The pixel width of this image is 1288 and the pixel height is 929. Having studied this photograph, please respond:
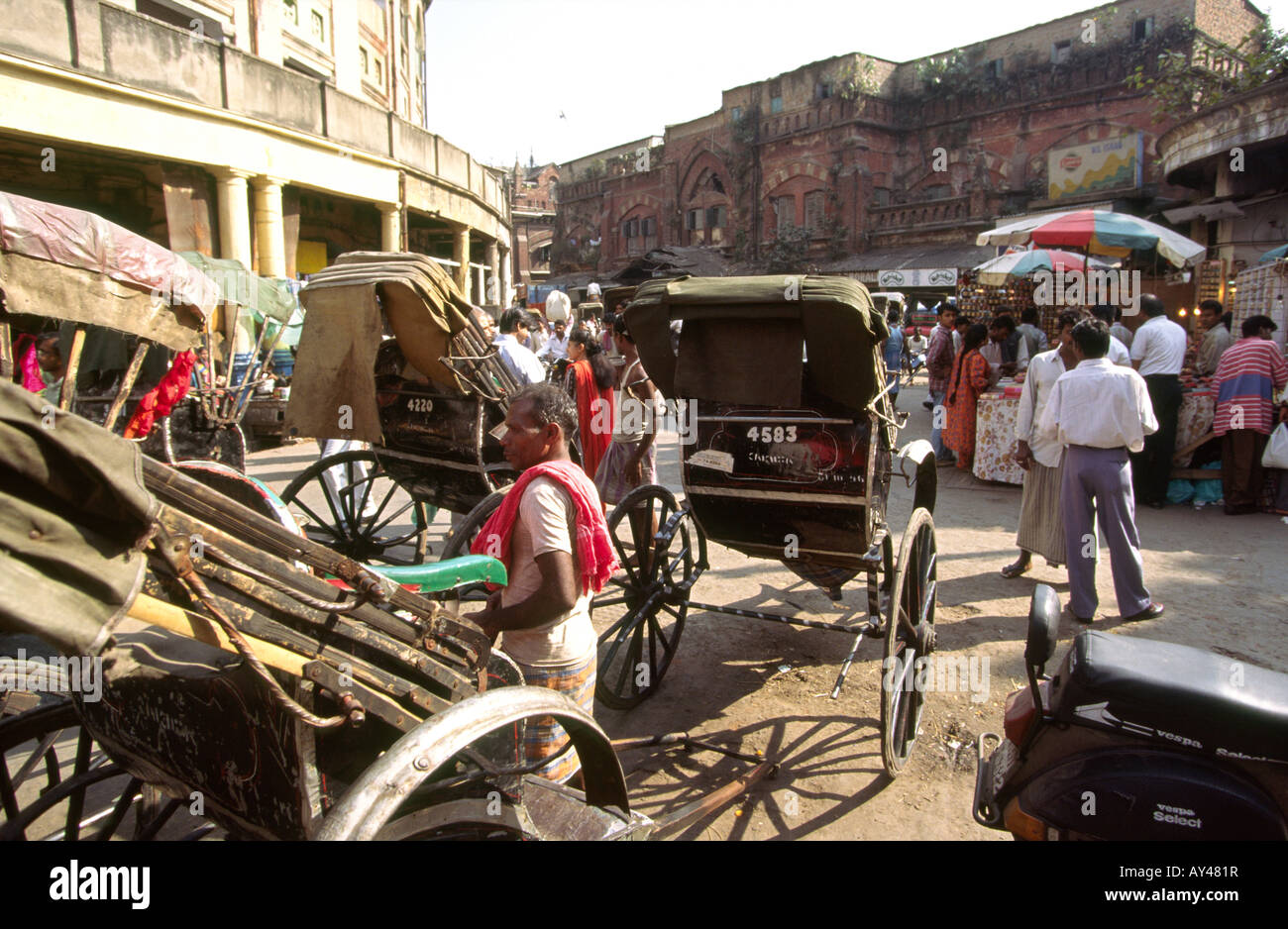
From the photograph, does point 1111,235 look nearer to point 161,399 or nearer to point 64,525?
point 161,399

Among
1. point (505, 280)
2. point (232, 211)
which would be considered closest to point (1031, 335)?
point (232, 211)

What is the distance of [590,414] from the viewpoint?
19.5 feet

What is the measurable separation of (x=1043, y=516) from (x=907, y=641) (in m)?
2.52

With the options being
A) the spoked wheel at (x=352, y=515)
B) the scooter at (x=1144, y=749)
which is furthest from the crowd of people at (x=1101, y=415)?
the spoked wheel at (x=352, y=515)

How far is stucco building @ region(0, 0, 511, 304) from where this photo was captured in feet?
35.8

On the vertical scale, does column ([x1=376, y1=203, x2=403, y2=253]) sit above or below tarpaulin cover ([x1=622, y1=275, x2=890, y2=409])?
above

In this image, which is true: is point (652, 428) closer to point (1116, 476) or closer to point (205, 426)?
point (1116, 476)

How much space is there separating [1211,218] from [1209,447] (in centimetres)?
634

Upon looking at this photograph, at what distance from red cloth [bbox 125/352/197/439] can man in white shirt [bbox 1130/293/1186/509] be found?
8.70 meters

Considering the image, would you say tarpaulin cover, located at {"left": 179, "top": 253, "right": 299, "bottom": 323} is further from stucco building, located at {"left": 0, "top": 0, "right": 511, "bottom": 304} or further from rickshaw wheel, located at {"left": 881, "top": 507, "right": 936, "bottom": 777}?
rickshaw wheel, located at {"left": 881, "top": 507, "right": 936, "bottom": 777}

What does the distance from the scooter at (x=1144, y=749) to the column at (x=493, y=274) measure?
2443cm

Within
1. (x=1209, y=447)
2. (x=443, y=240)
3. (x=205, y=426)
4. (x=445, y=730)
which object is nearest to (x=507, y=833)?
(x=445, y=730)

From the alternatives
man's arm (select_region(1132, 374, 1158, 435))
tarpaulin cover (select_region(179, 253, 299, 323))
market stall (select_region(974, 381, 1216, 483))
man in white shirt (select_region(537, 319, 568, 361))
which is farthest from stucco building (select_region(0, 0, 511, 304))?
man's arm (select_region(1132, 374, 1158, 435))

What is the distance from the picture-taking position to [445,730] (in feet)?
5.15
